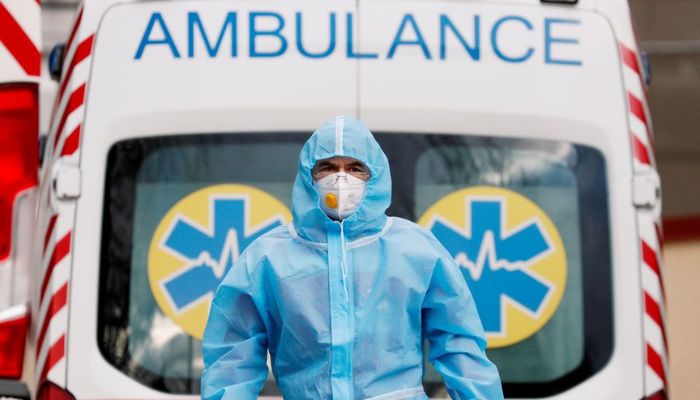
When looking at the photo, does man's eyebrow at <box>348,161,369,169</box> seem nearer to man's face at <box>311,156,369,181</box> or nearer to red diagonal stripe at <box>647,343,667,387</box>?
man's face at <box>311,156,369,181</box>

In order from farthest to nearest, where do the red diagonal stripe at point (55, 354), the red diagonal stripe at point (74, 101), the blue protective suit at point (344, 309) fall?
the red diagonal stripe at point (74, 101) < the red diagonal stripe at point (55, 354) < the blue protective suit at point (344, 309)

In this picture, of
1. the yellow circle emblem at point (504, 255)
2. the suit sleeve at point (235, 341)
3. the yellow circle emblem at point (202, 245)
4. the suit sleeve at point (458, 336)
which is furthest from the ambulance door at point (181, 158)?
the suit sleeve at point (458, 336)

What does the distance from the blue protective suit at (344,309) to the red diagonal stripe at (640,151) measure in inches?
38.6

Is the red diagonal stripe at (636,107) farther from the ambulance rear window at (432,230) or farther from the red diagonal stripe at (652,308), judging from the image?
the red diagonal stripe at (652,308)

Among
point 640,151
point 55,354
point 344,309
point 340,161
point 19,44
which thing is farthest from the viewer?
point 19,44

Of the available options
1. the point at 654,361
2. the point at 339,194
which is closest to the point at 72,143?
the point at 339,194

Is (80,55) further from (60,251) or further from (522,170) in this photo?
(522,170)

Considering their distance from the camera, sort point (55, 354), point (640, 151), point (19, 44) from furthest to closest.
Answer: point (19, 44), point (640, 151), point (55, 354)

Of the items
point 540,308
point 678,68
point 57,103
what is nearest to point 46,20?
point 678,68

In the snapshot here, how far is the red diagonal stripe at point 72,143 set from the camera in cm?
427

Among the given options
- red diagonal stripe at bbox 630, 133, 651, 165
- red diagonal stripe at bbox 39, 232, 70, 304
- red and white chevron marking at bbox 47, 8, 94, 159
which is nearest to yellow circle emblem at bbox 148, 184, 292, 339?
red diagonal stripe at bbox 39, 232, 70, 304

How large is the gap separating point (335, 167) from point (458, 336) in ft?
1.52

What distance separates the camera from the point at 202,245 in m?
4.25

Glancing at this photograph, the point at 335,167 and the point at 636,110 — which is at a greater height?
the point at 636,110
